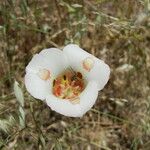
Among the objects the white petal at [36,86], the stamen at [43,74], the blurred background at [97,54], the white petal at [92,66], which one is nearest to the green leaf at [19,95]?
the white petal at [36,86]

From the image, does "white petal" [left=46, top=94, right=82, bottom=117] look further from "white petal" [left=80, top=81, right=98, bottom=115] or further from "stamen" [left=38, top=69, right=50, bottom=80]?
"stamen" [left=38, top=69, right=50, bottom=80]

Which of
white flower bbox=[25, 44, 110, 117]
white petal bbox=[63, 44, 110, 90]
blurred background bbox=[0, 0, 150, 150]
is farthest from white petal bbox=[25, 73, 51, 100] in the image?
blurred background bbox=[0, 0, 150, 150]

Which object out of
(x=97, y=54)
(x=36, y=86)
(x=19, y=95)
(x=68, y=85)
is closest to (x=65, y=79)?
(x=68, y=85)

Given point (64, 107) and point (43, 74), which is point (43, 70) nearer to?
point (43, 74)

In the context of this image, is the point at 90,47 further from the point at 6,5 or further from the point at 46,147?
the point at 46,147

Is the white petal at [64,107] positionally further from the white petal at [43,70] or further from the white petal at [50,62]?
the white petal at [50,62]
